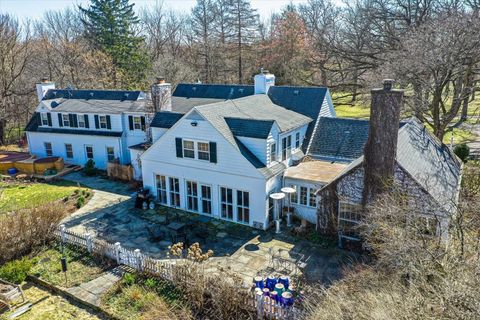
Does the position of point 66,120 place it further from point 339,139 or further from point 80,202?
point 339,139

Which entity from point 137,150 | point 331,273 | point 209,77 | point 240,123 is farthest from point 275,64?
point 331,273

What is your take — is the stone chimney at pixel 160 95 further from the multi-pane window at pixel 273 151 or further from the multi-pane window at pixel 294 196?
the multi-pane window at pixel 294 196

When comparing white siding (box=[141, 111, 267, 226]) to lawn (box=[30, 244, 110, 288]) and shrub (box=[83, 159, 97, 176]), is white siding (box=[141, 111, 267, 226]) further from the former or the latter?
shrub (box=[83, 159, 97, 176])

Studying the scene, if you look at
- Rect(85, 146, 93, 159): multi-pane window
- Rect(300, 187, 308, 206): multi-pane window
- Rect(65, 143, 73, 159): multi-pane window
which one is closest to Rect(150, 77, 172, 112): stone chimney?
Rect(85, 146, 93, 159): multi-pane window

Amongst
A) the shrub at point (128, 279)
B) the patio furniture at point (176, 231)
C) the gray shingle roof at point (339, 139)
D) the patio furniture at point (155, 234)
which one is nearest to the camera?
the shrub at point (128, 279)

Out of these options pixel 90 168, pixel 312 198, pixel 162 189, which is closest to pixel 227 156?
pixel 312 198

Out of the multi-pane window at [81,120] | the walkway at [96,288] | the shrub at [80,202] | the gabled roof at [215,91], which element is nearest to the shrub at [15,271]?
the walkway at [96,288]

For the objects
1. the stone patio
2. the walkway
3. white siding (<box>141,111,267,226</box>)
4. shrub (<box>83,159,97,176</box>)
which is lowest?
the walkway
